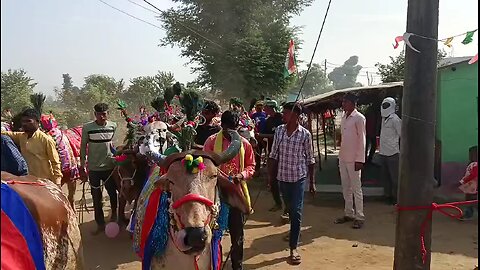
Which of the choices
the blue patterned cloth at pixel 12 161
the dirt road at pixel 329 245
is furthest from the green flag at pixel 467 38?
the blue patterned cloth at pixel 12 161

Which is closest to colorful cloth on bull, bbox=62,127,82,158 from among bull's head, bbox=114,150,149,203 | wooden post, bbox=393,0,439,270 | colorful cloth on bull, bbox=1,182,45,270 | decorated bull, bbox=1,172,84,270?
bull's head, bbox=114,150,149,203

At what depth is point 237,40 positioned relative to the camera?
78.8ft

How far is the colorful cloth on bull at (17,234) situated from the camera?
2.05 metres

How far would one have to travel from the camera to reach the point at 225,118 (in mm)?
4582

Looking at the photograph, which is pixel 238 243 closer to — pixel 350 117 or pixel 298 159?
pixel 298 159

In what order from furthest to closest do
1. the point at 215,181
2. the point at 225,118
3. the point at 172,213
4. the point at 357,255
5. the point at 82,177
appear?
the point at 82,177
the point at 357,255
the point at 225,118
the point at 215,181
the point at 172,213

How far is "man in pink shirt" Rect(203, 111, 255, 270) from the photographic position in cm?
452

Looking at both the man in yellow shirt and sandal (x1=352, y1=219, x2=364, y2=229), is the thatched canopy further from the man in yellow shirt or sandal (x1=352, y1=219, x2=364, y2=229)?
the man in yellow shirt

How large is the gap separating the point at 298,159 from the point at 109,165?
2992 mm

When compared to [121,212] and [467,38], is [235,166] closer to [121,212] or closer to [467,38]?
[467,38]

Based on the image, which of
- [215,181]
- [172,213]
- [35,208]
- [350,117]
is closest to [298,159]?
[350,117]

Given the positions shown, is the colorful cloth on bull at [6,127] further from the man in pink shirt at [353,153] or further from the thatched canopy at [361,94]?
the thatched canopy at [361,94]

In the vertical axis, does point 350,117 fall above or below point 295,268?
above

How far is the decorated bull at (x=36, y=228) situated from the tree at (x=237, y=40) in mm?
20332
